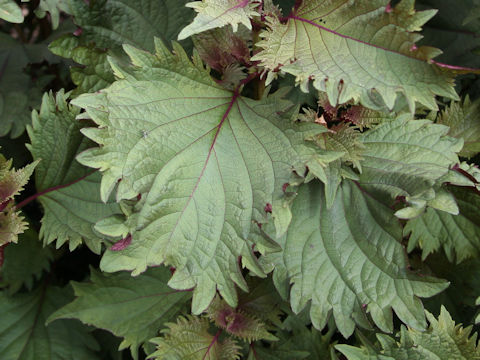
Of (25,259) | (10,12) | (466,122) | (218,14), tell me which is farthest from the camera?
(25,259)

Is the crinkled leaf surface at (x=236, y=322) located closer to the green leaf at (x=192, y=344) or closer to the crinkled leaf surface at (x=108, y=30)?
the green leaf at (x=192, y=344)

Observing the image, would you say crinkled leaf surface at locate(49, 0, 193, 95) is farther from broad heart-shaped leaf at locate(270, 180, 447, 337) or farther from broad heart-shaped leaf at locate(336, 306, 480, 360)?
broad heart-shaped leaf at locate(336, 306, 480, 360)

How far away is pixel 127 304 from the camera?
112 cm

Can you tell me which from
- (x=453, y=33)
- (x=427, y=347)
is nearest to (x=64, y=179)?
(x=427, y=347)

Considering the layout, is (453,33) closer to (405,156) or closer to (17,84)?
(405,156)

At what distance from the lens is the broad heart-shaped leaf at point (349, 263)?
897 mm

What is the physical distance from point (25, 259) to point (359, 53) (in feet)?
3.07

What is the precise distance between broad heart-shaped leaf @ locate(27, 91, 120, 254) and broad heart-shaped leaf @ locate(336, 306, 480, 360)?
1.88 ft

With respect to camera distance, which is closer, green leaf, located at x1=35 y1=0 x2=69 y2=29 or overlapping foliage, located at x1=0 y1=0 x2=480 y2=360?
overlapping foliage, located at x1=0 y1=0 x2=480 y2=360

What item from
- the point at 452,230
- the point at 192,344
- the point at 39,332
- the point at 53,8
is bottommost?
the point at 39,332

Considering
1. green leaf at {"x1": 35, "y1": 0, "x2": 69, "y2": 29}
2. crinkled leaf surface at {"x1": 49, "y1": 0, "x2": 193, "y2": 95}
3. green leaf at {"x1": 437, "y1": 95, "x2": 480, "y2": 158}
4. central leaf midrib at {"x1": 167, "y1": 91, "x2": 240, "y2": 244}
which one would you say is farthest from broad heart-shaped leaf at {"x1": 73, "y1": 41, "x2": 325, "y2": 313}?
green leaf at {"x1": 437, "y1": 95, "x2": 480, "y2": 158}

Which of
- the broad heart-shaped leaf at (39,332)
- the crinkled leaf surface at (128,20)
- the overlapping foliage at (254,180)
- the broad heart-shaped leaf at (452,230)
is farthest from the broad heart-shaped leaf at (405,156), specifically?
the broad heart-shaped leaf at (39,332)

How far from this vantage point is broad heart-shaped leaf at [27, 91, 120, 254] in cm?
103

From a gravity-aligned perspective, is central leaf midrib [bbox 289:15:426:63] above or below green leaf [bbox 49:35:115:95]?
above
